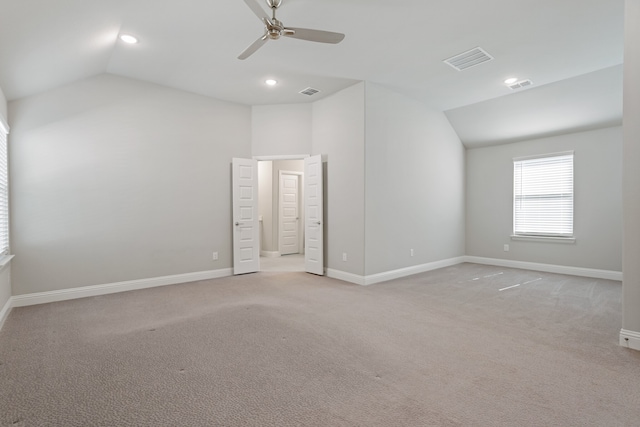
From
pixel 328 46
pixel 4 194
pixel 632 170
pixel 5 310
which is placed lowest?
pixel 5 310

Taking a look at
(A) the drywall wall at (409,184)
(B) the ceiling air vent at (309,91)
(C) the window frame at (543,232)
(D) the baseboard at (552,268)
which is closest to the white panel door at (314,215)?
Answer: (A) the drywall wall at (409,184)

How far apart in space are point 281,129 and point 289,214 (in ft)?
9.54

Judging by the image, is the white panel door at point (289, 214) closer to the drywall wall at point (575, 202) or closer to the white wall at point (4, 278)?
the drywall wall at point (575, 202)

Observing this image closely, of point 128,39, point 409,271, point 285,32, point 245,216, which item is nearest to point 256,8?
point 285,32

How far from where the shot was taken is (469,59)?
4.02 m

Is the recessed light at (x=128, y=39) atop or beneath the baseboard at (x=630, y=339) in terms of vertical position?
atop

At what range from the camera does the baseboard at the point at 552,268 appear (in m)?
5.21

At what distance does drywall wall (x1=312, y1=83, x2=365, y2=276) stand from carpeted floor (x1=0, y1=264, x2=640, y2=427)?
1.08 meters

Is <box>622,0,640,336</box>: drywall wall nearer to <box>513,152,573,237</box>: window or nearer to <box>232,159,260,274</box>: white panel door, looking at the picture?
<box>513,152,573,237</box>: window

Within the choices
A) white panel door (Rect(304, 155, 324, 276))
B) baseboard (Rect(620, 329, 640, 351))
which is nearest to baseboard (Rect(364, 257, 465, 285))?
white panel door (Rect(304, 155, 324, 276))

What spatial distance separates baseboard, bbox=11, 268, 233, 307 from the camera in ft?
12.6

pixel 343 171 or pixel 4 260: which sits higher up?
pixel 343 171

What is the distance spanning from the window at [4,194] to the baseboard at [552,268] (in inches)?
298

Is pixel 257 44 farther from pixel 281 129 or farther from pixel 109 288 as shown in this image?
pixel 109 288
